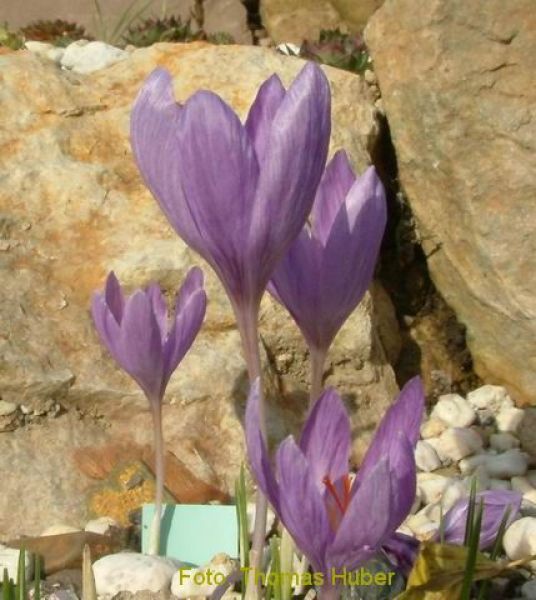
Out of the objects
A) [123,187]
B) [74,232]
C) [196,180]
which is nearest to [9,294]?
[74,232]

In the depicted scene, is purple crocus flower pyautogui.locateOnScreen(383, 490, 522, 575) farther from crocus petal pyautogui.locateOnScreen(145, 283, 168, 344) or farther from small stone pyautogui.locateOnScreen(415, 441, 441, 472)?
small stone pyautogui.locateOnScreen(415, 441, 441, 472)

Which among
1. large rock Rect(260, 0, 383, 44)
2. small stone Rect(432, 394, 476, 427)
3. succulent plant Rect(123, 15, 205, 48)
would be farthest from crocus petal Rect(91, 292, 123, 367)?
large rock Rect(260, 0, 383, 44)

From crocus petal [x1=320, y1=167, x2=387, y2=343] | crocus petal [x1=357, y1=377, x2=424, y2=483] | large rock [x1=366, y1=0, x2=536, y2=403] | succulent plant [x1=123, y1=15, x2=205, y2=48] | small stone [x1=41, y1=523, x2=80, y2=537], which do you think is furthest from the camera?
succulent plant [x1=123, y1=15, x2=205, y2=48]

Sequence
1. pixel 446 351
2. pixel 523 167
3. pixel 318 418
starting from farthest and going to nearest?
pixel 446 351, pixel 523 167, pixel 318 418

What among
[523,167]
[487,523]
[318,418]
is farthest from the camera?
[523,167]

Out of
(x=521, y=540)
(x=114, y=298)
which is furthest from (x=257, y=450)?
(x=521, y=540)

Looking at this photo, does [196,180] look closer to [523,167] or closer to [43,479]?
[43,479]

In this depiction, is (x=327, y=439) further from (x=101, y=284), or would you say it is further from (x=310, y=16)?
(x=310, y=16)
